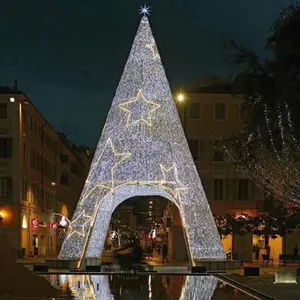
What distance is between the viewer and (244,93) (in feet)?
90.5

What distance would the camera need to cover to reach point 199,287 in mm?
28656

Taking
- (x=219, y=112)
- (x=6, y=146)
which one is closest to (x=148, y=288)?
(x=219, y=112)

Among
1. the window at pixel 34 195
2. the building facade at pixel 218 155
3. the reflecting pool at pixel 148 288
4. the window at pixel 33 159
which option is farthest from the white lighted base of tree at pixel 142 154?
the window at pixel 34 195

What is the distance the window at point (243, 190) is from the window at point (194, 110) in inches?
249

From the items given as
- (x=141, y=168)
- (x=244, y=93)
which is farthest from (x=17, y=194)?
(x=244, y=93)

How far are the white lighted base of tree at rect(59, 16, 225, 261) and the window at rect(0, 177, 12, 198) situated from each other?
23266 millimetres

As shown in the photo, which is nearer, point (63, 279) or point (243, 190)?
point (63, 279)

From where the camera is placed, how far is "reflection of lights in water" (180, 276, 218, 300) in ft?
80.2

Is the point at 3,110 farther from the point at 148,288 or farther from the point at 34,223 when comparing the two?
the point at 148,288

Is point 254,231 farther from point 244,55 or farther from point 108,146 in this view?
point 244,55

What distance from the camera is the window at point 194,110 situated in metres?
63.5

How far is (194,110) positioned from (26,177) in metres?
15.4

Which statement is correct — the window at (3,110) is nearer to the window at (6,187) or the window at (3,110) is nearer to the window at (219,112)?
the window at (6,187)

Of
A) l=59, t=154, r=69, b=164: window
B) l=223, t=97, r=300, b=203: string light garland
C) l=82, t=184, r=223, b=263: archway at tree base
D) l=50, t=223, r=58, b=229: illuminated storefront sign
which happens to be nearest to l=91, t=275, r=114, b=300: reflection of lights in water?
l=223, t=97, r=300, b=203: string light garland
